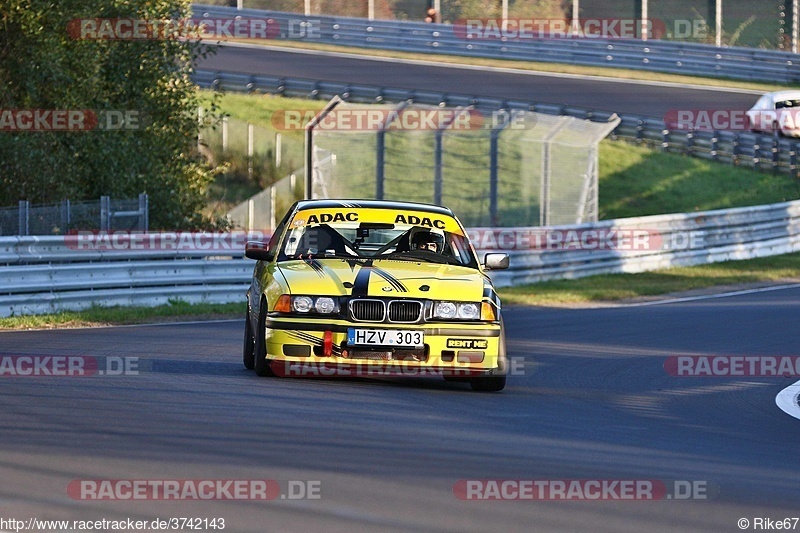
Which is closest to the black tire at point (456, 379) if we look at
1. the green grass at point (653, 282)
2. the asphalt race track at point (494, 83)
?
the green grass at point (653, 282)

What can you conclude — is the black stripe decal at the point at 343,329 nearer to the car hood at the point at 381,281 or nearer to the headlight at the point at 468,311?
the headlight at the point at 468,311

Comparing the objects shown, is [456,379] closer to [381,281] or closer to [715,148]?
[381,281]

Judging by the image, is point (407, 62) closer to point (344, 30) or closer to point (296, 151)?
point (344, 30)

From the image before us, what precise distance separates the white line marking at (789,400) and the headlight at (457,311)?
2.37 meters

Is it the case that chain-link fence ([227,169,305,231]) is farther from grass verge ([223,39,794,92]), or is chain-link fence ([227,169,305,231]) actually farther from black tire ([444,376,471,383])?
black tire ([444,376,471,383])

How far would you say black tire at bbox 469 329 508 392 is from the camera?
10875mm

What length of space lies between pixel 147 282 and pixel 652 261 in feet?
37.1

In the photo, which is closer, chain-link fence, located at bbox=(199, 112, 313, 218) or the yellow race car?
the yellow race car

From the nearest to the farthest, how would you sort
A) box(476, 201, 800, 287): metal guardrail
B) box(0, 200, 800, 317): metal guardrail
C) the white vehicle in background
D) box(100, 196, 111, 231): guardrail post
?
1. box(0, 200, 800, 317): metal guardrail
2. box(100, 196, 111, 231): guardrail post
3. box(476, 201, 800, 287): metal guardrail
4. the white vehicle in background

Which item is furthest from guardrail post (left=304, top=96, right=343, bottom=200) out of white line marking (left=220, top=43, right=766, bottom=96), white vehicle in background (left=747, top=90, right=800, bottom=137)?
white line marking (left=220, top=43, right=766, bottom=96)

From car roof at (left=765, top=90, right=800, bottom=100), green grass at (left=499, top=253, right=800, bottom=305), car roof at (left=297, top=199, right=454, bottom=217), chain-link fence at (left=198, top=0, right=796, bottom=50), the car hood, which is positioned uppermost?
chain-link fence at (left=198, top=0, right=796, bottom=50)

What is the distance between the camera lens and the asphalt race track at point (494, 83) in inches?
1625

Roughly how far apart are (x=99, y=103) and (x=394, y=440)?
17.4 metres

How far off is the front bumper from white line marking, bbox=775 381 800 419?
2.20m
